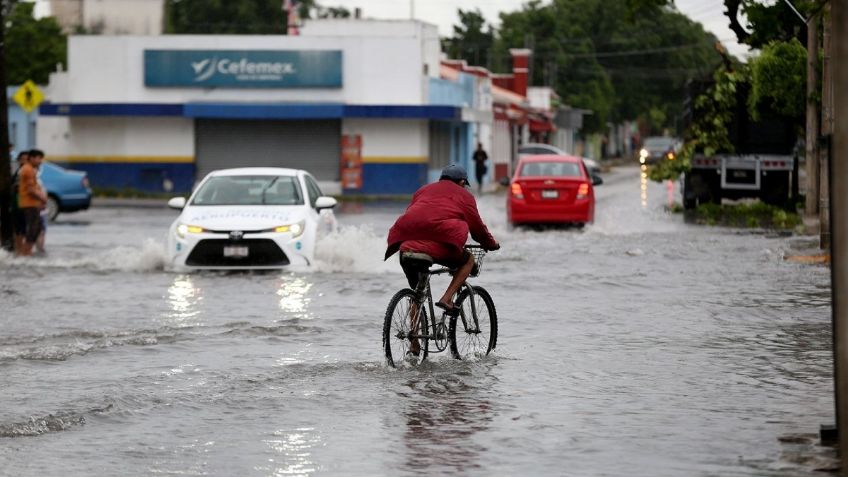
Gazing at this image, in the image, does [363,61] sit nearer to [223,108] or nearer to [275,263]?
[223,108]

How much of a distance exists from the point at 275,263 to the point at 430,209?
9.77 meters

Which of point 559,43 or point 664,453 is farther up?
point 559,43

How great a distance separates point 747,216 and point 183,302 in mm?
20914

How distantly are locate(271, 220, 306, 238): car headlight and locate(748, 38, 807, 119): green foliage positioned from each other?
14.8 meters

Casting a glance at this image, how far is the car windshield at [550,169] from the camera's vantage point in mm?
32875

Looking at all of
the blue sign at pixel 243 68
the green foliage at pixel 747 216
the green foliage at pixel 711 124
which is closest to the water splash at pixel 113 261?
the green foliage at pixel 747 216

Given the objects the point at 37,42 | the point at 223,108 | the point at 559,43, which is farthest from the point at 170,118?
the point at 559,43

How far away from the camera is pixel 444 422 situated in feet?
34.1

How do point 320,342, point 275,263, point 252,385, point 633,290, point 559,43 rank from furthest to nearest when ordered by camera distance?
point 559,43 → point 275,263 → point 633,290 → point 320,342 → point 252,385

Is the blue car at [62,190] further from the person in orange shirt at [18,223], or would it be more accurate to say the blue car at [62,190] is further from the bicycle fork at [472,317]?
the bicycle fork at [472,317]

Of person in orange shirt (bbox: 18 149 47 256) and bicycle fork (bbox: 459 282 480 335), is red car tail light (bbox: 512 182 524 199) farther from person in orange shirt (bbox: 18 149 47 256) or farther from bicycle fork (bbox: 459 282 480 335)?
bicycle fork (bbox: 459 282 480 335)

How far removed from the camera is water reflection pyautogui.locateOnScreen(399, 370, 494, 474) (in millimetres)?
9055

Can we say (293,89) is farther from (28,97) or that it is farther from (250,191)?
(250,191)

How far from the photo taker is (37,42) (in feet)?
291
